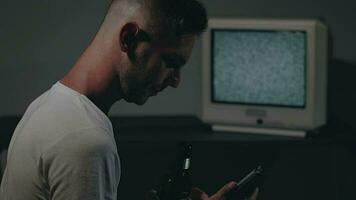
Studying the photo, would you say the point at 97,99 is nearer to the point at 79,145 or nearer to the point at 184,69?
the point at 79,145

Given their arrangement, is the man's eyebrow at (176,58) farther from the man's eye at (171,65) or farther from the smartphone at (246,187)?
the smartphone at (246,187)

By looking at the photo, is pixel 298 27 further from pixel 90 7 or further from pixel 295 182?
pixel 90 7

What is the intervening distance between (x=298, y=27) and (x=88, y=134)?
1.57 meters

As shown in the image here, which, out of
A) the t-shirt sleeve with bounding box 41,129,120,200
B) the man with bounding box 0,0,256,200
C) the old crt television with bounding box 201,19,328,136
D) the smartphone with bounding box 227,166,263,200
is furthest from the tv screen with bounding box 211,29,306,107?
the t-shirt sleeve with bounding box 41,129,120,200

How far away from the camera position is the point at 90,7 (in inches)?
117

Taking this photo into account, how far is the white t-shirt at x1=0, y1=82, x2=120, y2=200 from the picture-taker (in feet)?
3.84

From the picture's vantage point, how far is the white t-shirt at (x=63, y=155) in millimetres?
1171

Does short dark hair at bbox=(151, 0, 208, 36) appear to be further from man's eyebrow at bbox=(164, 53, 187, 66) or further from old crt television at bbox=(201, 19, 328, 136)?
old crt television at bbox=(201, 19, 328, 136)

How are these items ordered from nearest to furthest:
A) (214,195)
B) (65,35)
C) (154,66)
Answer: (154,66) → (214,195) → (65,35)

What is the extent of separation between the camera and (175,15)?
1.36 metres

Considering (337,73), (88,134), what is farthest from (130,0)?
(337,73)

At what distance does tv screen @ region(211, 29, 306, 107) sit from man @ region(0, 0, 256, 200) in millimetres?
1215

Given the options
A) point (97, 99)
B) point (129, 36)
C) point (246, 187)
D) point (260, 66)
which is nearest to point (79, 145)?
point (97, 99)

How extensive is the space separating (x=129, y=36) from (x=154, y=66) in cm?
12
